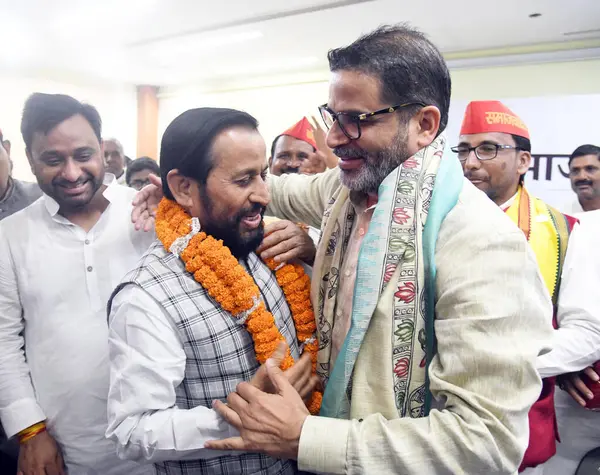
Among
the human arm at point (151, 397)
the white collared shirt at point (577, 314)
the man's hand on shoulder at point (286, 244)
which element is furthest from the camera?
the white collared shirt at point (577, 314)

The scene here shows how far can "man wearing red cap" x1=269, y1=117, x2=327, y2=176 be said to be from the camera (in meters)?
3.22

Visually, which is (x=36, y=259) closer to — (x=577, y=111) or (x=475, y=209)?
(x=475, y=209)

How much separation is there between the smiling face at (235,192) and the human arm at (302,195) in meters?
0.42

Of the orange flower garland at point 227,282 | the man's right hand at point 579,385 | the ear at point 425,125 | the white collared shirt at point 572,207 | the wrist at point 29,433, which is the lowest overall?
the wrist at point 29,433

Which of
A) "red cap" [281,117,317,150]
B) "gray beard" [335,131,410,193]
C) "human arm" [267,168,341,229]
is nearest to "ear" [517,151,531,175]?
"human arm" [267,168,341,229]

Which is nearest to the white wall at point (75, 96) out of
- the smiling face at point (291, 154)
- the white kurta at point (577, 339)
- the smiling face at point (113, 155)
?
the smiling face at point (113, 155)

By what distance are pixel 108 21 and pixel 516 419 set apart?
6.54 m

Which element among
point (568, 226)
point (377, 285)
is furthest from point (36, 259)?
point (568, 226)

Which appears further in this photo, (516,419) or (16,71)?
(16,71)

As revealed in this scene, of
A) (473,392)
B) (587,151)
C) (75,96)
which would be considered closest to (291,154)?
(473,392)

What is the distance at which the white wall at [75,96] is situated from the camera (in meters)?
8.27

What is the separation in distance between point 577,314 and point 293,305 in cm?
126

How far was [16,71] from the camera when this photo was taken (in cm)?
815

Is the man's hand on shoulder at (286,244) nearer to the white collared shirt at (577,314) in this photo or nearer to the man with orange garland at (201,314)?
the man with orange garland at (201,314)
